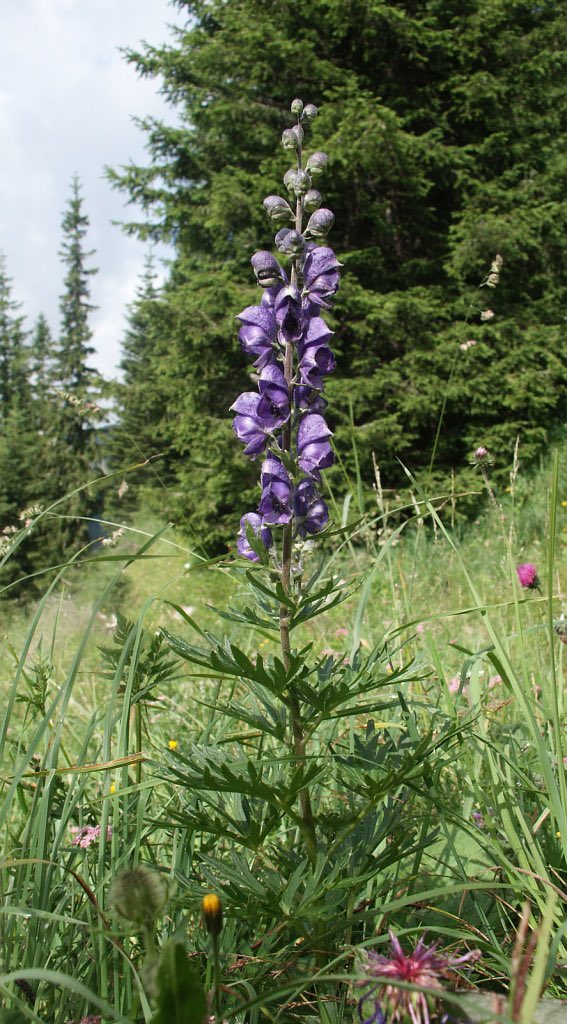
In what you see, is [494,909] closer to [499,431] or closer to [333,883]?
[333,883]

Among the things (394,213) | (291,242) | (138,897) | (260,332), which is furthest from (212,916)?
(394,213)

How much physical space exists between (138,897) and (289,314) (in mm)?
1140

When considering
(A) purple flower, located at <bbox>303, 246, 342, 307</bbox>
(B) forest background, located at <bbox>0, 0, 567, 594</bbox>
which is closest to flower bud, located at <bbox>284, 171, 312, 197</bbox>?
(A) purple flower, located at <bbox>303, 246, 342, 307</bbox>

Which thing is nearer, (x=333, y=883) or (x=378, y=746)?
(x=333, y=883)

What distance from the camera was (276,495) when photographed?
147 centimetres

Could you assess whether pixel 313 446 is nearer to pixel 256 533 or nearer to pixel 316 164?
pixel 256 533

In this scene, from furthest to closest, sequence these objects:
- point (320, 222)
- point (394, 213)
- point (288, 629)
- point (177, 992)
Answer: point (394, 213) → point (320, 222) → point (288, 629) → point (177, 992)

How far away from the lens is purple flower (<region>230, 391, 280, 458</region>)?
151cm

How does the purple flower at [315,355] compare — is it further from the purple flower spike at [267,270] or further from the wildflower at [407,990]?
the wildflower at [407,990]

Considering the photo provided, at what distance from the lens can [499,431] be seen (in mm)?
8812

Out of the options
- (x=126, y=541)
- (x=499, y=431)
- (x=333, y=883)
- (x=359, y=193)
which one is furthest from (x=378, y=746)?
(x=126, y=541)

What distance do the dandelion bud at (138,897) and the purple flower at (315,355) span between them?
1014 mm

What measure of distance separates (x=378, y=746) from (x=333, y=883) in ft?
1.09

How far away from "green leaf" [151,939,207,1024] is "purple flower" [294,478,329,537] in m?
0.88
